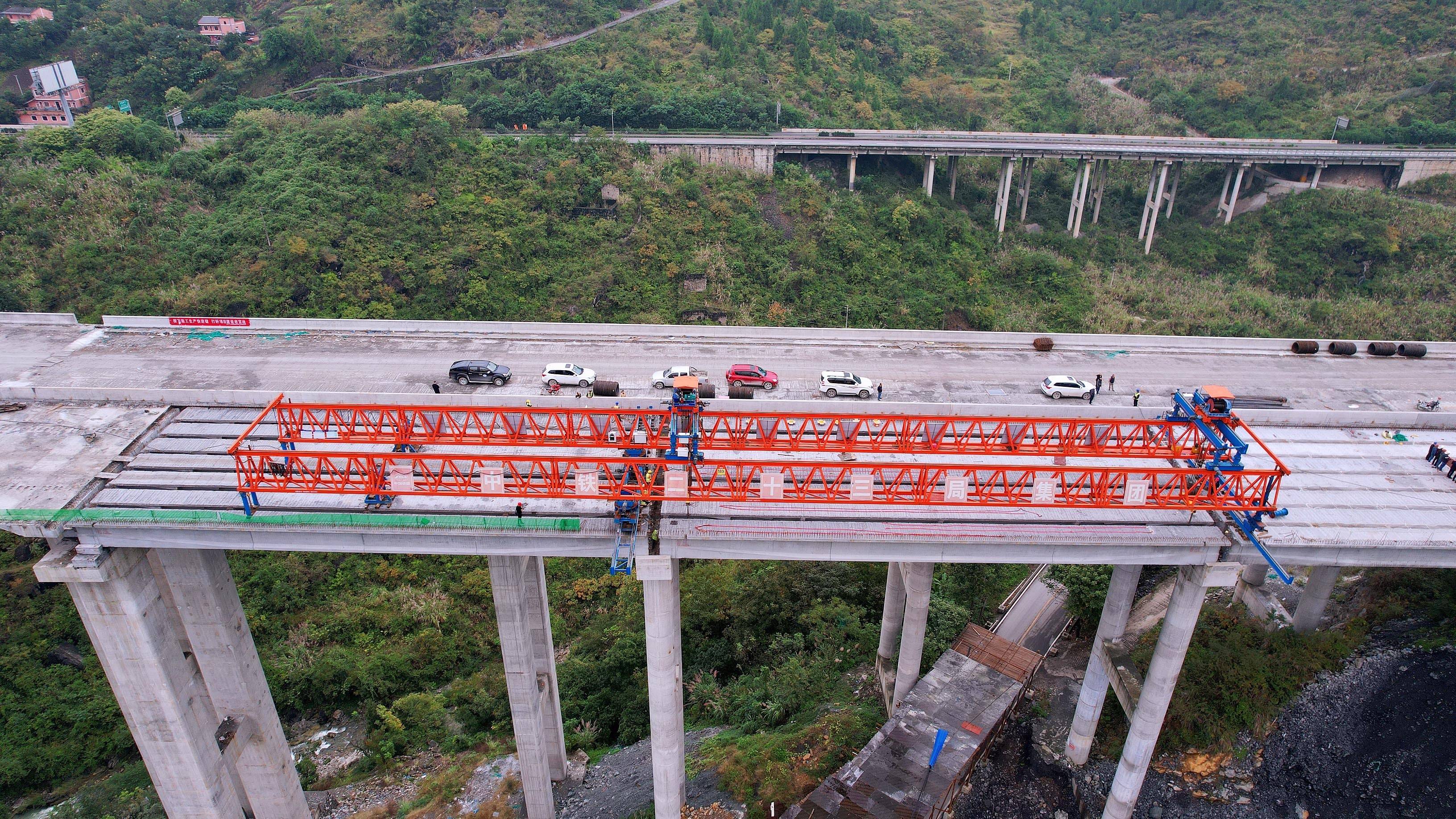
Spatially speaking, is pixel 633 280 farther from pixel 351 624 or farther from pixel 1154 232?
pixel 1154 232

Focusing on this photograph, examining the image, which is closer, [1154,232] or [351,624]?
[351,624]

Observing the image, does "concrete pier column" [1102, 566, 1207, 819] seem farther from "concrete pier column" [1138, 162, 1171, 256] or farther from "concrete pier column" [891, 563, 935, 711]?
"concrete pier column" [1138, 162, 1171, 256]

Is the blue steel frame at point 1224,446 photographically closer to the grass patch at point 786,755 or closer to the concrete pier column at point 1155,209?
the grass patch at point 786,755

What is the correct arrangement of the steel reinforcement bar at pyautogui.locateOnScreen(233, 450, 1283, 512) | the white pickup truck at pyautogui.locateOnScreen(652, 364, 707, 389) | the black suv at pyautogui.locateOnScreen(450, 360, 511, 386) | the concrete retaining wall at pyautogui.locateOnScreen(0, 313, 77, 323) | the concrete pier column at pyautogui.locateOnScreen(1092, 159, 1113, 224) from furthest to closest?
1. the concrete pier column at pyautogui.locateOnScreen(1092, 159, 1113, 224)
2. the concrete retaining wall at pyautogui.locateOnScreen(0, 313, 77, 323)
3. the black suv at pyautogui.locateOnScreen(450, 360, 511, 386)
4. the white pickup truck at pyautogui.locateOnScreen(652, 364, 707, 389)
5. the steel reinforcement bar at pyautogui.locateOnScreen(233, 450, 1283, 512)

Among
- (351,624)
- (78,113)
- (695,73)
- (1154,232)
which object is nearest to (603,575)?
(351,624)

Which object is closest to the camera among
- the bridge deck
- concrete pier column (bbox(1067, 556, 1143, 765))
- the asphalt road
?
the bridge deck

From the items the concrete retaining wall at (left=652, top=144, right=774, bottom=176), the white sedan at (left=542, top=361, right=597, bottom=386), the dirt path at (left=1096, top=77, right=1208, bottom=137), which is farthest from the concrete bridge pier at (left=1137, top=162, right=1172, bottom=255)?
the white sedan at (left=542, top=361, right=597, bottom=386)
